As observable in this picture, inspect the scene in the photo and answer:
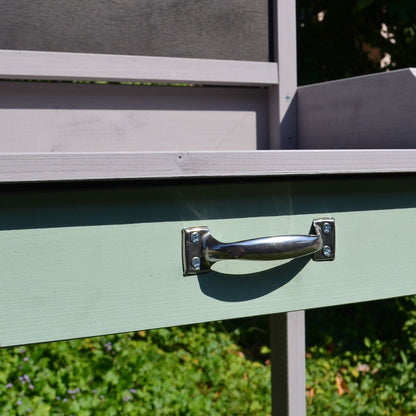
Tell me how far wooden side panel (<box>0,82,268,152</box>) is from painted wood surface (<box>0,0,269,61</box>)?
85mm

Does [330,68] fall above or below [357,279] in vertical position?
above

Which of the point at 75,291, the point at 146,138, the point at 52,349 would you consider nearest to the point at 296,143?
the point at 146,138

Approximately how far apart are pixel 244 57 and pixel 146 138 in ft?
0.97

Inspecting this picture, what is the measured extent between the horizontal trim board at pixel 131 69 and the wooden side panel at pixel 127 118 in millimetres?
52

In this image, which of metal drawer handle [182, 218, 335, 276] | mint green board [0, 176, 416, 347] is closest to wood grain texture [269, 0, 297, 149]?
mint green board [0, 176, 416, 347]

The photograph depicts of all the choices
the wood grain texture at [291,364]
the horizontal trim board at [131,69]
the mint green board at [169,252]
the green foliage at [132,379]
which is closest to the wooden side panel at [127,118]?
the horizontal trim board at [131,69]

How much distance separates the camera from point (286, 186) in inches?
32.5

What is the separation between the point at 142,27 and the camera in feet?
4.27

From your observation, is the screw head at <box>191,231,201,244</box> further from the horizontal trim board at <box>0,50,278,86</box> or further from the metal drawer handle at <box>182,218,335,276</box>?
the horizontal trim board at <box>0,50,278,86</box>

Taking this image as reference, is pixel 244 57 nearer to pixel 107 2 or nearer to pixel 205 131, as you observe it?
pixel 205 131

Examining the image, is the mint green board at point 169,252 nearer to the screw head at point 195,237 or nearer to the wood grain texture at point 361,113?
the screw head at point 195,237

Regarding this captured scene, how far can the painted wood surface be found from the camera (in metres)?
1.22

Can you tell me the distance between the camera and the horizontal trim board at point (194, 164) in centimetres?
67

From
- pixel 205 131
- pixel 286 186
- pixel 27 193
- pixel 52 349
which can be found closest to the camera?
pixel 27 193
